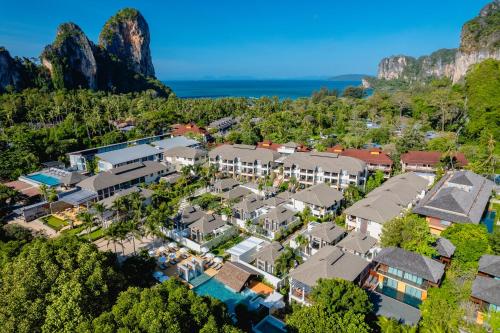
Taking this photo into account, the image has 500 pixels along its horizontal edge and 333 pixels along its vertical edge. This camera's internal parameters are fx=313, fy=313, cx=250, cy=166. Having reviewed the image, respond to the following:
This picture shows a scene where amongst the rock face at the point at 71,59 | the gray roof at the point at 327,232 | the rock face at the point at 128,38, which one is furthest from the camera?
the rock face at the point at 128,38

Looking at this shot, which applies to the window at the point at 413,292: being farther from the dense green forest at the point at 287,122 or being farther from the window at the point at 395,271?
the dense green forest at the point at 287,122

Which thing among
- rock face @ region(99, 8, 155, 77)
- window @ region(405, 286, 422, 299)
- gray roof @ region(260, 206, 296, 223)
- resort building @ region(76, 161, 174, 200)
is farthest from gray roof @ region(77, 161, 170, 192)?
rock face @ region(99, 8, 155, 77)

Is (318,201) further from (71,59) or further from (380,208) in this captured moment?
(71,59)

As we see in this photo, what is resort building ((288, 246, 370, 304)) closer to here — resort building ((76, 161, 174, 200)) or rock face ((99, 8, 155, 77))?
resort building ((76, 161, 174, 200))

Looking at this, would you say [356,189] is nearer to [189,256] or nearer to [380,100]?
[189,256]

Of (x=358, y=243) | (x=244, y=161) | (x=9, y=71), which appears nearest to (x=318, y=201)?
(x=358, y=243)

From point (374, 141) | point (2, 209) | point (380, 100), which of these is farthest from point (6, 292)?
point (380, 100)

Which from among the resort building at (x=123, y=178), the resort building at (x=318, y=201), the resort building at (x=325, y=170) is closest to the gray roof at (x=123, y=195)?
the resort building at (x=123, y=178)
